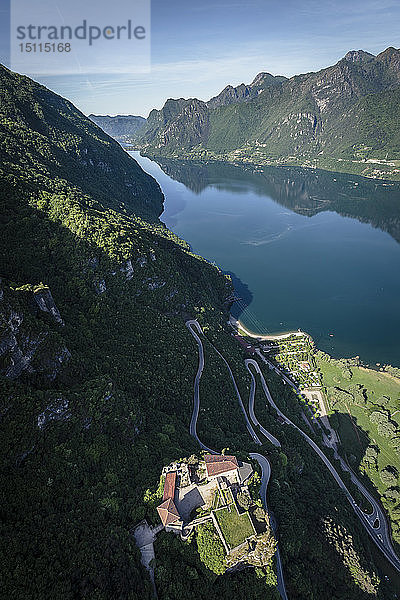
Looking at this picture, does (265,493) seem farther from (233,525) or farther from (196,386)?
(196,386)

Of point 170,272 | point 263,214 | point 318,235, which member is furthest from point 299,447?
point 263,214

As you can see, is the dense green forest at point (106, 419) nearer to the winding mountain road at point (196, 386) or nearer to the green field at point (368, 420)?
the winding mountain road at point (196, 386)

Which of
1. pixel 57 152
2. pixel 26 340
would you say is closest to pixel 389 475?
pixel 26 340

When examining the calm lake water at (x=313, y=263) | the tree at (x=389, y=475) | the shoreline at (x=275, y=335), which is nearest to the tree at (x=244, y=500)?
the tree at (x=389, y=475)

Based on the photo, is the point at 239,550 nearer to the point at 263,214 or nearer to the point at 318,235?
the point at 318,235

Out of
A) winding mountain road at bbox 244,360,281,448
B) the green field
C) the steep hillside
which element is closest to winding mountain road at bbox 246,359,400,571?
the green field

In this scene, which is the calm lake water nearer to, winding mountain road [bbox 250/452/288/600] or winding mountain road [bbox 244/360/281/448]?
winding mountain road [bbox 244/360/281/448]
